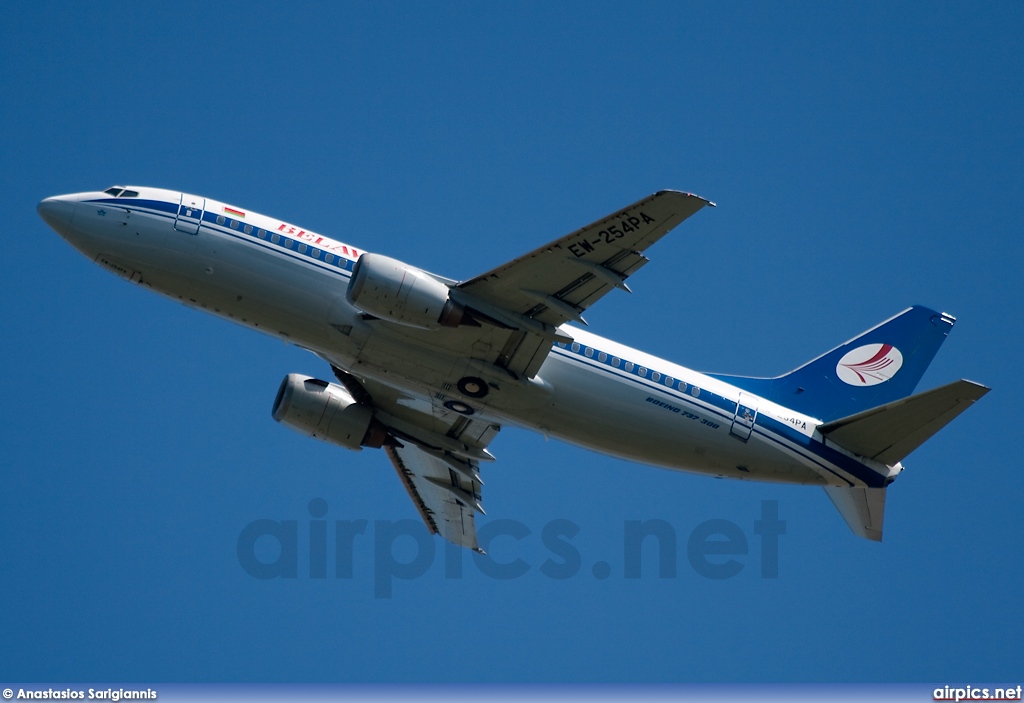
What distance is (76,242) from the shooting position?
1320 inches

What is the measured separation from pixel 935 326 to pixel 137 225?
2704cm

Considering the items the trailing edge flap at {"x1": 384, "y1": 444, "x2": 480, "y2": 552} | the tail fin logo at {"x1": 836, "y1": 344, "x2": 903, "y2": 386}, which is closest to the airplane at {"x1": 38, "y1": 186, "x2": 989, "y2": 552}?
the tail fin logo at {"x1": 836, "y1": 344, "x2": 903, "y2": 386}

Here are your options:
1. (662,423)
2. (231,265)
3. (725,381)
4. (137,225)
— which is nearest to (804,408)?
(725,381)

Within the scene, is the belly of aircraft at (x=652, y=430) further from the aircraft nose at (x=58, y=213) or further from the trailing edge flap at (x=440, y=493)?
the aircraft nose at (x=58, y=213)

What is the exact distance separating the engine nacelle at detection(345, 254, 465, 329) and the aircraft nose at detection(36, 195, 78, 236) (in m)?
9.09

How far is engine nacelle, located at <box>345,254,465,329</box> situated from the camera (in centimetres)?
3112

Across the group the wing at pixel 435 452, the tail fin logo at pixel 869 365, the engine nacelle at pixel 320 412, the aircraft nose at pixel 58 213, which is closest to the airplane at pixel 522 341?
the aircraft nose at pixel 58 213

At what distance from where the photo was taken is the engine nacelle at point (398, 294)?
31125 mm

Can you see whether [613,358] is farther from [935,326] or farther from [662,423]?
[935,326]

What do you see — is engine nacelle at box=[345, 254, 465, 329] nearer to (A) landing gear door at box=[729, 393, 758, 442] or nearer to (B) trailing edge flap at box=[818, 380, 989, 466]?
(A) landing gear door at box=[729, 393, 758, 442]

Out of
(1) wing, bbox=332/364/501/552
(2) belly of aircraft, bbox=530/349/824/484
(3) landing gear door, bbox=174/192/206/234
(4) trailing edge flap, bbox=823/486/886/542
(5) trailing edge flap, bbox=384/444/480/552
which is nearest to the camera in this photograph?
(3) landing gear door, bbox=174/192/206/234

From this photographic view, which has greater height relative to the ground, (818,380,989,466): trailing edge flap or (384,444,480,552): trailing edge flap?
(818,380,989,466): trailing edge flap

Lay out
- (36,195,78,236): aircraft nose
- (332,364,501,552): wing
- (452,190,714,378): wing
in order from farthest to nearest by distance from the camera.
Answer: (332,364,501,552): wing → (36,195,78,236): aircraft nose → (452,190,714,378): wing

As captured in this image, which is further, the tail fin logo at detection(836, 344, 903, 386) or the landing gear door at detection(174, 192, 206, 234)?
the tail fin logo at detection(836, 344, 903, 386)
